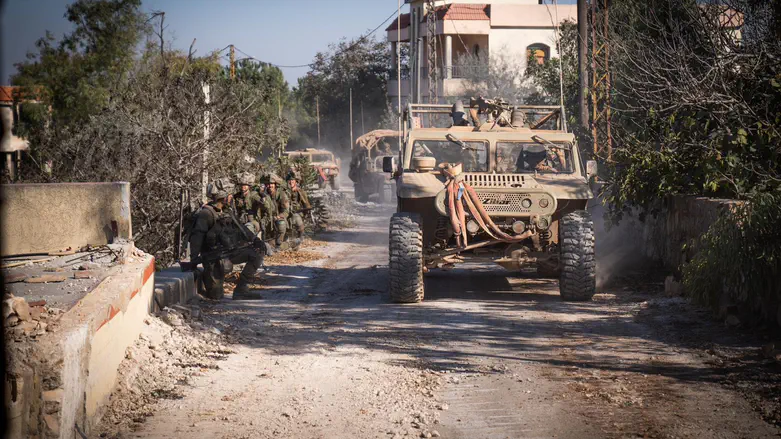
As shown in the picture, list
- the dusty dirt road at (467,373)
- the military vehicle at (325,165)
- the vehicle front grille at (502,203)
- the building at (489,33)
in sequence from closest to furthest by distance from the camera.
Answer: the dusty dirt road at (467,373), the vehicle front grille at (502,203), the military vehicle at (325,165), the building at (489,33)

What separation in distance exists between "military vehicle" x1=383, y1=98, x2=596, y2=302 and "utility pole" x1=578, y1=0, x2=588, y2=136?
15.8 feet

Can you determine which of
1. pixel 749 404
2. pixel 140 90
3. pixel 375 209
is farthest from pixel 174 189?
pixel 375 209

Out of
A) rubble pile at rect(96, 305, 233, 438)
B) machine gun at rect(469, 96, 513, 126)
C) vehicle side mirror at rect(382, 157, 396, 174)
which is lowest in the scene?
rubble pile at rect(96, 305, 233, 438)

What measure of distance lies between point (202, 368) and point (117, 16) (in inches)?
887

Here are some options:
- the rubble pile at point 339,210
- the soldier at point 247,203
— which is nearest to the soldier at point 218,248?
the soldier at point 247,203

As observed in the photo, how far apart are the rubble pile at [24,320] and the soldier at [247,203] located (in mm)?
7491

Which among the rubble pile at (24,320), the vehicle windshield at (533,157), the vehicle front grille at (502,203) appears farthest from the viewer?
the vehicle windshield at (533,157)

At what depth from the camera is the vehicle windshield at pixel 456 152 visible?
34.4 ft

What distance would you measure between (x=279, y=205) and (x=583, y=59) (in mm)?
5691

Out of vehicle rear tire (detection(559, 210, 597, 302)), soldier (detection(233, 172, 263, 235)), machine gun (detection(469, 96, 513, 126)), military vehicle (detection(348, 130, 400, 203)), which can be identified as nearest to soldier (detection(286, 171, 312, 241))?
soldier (detection(233, 172, 263, 235))

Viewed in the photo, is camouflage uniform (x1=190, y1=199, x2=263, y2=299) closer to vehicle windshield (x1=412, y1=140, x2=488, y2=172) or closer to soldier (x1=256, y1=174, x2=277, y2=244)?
vehicle windshield (x1=412, y1=140, x2=488, y2=172)

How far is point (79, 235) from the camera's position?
8750 millimetres

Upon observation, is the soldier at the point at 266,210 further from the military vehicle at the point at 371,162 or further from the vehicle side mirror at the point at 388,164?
the military vehicle at the point at 371,162

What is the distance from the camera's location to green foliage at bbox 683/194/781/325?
7340 mm
